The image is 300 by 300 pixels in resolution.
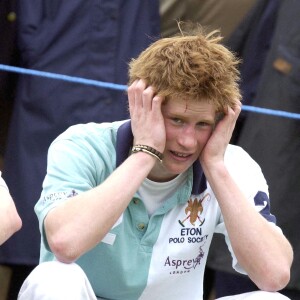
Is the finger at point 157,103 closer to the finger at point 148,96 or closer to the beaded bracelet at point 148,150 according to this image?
the finger at point 148,96

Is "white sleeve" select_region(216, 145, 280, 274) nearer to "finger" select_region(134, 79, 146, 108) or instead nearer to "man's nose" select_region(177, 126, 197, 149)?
"man's nose" select_region(177, 126, 197, 149)

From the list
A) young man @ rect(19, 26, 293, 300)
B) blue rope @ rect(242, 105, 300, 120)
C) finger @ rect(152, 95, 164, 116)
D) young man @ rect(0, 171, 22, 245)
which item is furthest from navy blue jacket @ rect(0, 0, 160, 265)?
young man @ rect(0, 171, 22, 245)

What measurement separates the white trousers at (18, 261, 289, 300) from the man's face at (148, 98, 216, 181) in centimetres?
53

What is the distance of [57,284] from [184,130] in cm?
73

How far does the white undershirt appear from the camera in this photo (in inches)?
173

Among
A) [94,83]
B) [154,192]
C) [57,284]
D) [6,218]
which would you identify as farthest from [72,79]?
[57,284]

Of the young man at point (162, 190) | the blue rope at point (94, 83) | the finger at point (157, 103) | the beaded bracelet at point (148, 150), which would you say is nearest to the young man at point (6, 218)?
the young man at point (162, 190)

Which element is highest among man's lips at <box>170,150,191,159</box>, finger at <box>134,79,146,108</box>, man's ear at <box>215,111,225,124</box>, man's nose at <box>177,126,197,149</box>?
finger at <box>134,79,146,108</box>

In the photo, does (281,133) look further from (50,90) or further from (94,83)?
(50,90)

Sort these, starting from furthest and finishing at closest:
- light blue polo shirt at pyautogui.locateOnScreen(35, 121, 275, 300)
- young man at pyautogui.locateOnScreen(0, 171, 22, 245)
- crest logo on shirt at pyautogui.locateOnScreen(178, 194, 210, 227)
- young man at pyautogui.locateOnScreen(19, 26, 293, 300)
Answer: crest logo on shirt at pyautogui.locateOnScreen(178, 194, 210, 227) < light blue polo shirt at pyautogui.locateOnScreen(35, 121, 275, 300) < young man at pyautogui.locateOnScreen(19, 26, 293, 300) < young man at pyautogui.locateOnScreen(0, 171, 22, 245)

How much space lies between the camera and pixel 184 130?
429cm

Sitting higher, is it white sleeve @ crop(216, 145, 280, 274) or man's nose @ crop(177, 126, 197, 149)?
man's nose @ crop(177, 126, 197, 149)

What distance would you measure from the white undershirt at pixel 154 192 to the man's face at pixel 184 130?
6 cm

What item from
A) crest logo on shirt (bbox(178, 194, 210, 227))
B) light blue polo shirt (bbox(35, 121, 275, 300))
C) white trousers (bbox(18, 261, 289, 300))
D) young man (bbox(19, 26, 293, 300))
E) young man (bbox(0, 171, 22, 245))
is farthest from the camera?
crest logo on shirt (bbox(178, 194, 210, 227))
